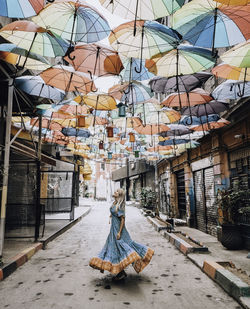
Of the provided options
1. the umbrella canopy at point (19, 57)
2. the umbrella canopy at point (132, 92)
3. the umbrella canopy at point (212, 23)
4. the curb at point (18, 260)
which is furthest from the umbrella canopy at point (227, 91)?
the curb at point (18, 260)

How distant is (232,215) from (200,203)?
4.41 metres

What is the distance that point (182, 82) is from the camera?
6203mm

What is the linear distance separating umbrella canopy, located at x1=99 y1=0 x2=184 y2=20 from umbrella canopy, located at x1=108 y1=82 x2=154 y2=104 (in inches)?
112

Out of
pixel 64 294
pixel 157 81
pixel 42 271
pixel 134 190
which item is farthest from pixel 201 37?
pixel 134 190

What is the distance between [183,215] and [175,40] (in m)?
13.7

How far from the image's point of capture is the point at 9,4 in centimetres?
369

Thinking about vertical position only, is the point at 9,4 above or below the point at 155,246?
above

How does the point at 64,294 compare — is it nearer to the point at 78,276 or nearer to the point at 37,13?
the point at 78,276

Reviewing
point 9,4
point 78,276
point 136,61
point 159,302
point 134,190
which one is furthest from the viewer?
point 134,190

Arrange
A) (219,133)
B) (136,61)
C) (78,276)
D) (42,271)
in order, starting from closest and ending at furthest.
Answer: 1. (78,276)
2. (42,271)
3. (136,61)
4. (219,133)

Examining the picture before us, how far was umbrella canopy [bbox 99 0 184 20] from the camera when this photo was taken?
3779 mm

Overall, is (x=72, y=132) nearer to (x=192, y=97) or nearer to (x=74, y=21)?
(x=192, y=97)

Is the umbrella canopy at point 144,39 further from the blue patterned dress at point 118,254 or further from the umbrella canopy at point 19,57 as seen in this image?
the blue patterned dress at point 118,254

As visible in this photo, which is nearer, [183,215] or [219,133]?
[219,133]
